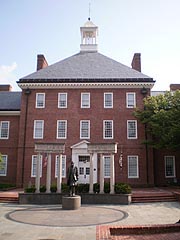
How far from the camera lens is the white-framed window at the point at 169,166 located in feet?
85.5

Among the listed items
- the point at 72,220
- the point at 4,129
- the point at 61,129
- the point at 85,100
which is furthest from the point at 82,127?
the point at 72,220

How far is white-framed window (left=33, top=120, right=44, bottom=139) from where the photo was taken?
26.1 m

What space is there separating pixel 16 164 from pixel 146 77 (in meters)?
15.9

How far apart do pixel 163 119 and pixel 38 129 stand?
1213 centimetres

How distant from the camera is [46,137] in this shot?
1023 inches

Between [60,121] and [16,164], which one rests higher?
[60,121]

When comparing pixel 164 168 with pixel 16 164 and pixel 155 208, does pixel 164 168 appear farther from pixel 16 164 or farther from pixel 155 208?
pixel 16 164

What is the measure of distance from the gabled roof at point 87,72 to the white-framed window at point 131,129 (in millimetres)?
4244

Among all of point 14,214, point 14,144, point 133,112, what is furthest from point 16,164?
point 14,214

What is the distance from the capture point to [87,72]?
1105 inches

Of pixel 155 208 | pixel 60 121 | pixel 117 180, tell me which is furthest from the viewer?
pixel 60 121

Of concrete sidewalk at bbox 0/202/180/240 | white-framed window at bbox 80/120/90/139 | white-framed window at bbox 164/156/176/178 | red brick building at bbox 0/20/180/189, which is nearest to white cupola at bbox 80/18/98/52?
red brick building at bbox 0/20/180/189

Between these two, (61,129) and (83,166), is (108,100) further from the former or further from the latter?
(83,166)

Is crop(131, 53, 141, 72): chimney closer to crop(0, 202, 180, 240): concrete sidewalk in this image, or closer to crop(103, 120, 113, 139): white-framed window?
crop(103, 120, 113, 139): white-framed window
